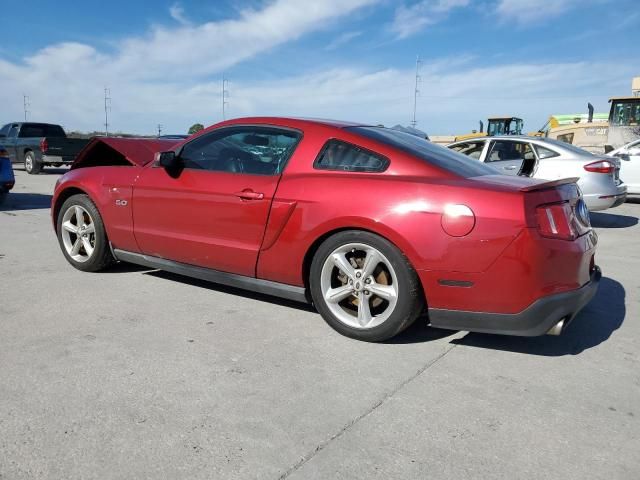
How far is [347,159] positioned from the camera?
338cm

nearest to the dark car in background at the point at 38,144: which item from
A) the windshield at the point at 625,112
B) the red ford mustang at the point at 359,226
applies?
the red ford mustang at the point at 359,226

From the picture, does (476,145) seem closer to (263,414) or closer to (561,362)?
(561,362)

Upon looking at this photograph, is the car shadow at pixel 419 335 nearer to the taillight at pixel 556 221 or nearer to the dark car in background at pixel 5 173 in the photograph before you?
the taillight at pixel 556 221

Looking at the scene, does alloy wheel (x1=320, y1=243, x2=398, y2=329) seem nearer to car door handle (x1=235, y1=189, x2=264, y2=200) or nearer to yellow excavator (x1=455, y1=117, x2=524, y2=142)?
car door handle (x1=235, y1=189, x2=264, y2=200)

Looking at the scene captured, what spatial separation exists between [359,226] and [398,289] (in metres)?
0.43

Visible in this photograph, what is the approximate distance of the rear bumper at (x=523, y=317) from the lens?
110 inches

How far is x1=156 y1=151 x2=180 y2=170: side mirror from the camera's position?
12.8 ft

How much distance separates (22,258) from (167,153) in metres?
2.38

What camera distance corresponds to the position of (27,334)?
10.6ft

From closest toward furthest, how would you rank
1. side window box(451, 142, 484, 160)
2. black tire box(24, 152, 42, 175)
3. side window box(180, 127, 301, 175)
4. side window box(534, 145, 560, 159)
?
side window box(180, 127, 301, 175) → side window box(534, 145, 560, 159) → side window box(451, 142, 484, 160) → black tire box(24, 152, 42, 175)

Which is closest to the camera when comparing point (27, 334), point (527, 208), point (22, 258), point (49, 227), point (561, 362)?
point (527, 208)

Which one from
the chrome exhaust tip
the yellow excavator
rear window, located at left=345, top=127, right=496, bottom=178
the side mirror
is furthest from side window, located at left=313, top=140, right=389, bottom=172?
the yellow excavator

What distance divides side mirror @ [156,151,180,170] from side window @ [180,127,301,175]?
75 mm

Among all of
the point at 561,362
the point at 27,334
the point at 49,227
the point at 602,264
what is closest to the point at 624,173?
the point at 602,264
